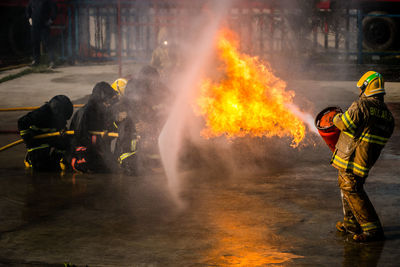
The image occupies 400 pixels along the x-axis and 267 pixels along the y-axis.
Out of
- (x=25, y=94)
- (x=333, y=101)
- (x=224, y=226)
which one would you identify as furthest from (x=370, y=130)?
(x=25, y=94)

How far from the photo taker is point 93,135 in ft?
27.1

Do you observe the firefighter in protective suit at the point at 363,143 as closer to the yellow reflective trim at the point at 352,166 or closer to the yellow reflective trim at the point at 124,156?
the yellow reflective trim at the point at 352,166

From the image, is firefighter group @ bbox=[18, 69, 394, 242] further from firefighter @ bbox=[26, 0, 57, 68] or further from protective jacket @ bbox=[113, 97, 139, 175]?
firefighter @ bbox=[26, 0, 57, 68]

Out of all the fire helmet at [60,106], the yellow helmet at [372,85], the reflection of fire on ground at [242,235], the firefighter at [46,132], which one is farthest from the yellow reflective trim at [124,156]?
the yellow helmet at [372,85]

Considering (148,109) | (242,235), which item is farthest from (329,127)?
(148,109)

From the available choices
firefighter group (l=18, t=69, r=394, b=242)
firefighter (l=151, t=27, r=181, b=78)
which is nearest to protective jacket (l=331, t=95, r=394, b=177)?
firefighter group (l=18, t=69, r=394, b=242)

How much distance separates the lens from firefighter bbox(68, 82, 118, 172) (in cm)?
809

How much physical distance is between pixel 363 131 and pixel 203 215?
186 centimetres

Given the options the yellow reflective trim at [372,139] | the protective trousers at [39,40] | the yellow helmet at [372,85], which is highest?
the protective trousers at [39,40]

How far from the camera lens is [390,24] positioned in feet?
69.9

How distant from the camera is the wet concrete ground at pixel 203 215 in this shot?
5.27 metres

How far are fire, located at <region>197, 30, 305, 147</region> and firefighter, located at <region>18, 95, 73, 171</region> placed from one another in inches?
85.8

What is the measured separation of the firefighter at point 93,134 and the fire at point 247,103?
5.36 ft

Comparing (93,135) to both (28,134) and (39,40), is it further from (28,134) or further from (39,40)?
(39,40)
